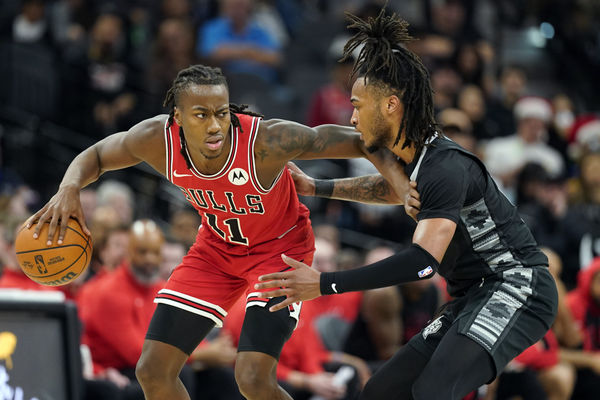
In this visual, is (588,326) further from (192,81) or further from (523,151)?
(192,81)

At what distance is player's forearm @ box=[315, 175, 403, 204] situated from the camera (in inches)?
211

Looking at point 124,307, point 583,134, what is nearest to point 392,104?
point 124,307

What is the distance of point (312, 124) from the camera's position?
10852 millimetres

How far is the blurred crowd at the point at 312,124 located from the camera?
7.27m

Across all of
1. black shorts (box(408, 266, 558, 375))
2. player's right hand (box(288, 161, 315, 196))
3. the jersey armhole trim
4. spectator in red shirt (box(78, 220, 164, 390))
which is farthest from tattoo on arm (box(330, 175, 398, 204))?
spectator in red shirt (box(78, 220, 164, 390))

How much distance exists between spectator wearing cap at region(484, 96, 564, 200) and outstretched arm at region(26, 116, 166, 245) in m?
5.94

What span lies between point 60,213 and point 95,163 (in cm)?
44

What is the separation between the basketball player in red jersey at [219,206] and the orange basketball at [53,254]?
6 cm

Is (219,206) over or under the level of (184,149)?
under

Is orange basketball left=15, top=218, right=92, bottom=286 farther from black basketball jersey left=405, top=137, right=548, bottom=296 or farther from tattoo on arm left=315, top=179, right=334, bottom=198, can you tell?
black basketball jersey left=405, top=137, right=548, bottom=296

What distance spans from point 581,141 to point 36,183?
674 centimetres

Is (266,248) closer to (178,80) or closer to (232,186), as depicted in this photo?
(232,186)

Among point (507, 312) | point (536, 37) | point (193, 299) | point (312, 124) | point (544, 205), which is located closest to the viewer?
point (507, 312)

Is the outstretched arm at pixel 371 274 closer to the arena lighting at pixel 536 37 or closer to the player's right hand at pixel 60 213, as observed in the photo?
the player's right hand at pixel 60 213
